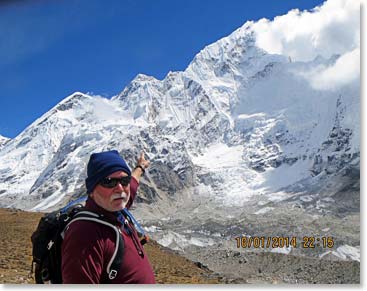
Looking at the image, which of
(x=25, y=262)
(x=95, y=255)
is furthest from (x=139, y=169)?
(x=25, y=262)

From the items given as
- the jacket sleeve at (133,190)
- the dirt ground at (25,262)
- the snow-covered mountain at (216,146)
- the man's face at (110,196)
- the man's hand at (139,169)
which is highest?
the snow-covered mountain at (216,146)

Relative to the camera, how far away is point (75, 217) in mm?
1639

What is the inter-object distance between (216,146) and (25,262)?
125 metres

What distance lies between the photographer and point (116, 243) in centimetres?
161

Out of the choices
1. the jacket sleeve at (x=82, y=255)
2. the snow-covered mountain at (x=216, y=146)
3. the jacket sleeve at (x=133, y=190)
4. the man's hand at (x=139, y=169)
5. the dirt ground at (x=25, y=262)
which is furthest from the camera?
the snow-covered mountain at (x=216, y=146)

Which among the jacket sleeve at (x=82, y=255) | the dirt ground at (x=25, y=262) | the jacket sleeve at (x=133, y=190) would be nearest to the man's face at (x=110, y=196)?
the jacket sleeve at (x=82, y=255)

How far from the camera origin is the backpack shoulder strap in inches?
62.6

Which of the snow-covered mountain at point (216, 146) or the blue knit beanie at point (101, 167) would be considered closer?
the blue knit beanie at point (101, 167)

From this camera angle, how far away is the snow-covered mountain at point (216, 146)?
285 ft

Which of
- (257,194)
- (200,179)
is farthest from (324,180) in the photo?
(200,179)

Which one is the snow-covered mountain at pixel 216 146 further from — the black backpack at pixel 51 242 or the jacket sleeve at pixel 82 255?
the jacket sleeve at pixel 82 255

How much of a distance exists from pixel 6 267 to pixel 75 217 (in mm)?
4097

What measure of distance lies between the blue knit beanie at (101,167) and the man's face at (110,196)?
2 centimetres

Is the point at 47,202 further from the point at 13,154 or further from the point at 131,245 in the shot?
the point at 131,245
